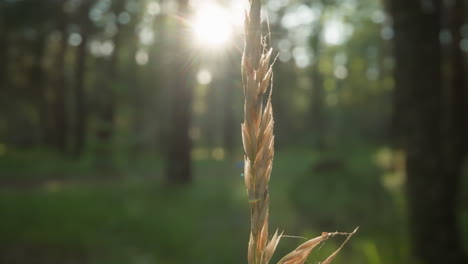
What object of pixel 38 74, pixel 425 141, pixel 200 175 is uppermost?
pixel 38 74

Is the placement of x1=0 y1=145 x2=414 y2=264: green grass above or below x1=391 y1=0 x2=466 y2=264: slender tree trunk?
below

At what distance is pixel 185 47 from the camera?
50.0ft

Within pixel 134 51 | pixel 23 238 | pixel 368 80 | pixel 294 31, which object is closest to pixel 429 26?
pixel 23 238

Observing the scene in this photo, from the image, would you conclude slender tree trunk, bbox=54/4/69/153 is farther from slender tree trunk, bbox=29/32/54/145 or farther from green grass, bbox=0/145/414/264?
green grass, bbox=0/145/414/264

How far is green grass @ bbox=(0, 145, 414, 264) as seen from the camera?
864 cm

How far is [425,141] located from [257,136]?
6.21 meters

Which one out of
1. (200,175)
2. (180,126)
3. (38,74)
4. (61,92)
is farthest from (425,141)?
(61,92)

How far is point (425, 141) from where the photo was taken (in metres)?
6.27

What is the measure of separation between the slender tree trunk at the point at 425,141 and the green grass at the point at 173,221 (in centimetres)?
47

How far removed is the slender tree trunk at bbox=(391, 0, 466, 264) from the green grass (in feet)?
1.55

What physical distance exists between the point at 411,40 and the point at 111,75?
2201 centimetres

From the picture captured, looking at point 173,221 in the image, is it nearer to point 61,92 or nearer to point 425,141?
point 425,141

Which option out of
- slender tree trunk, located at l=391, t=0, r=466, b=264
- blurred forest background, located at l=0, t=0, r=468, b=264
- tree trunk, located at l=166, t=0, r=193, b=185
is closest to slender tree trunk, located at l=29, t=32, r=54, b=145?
blurred forest background, located at l=0, t=0, r=468, b=264

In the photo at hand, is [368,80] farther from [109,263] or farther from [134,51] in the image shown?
[109,263]
